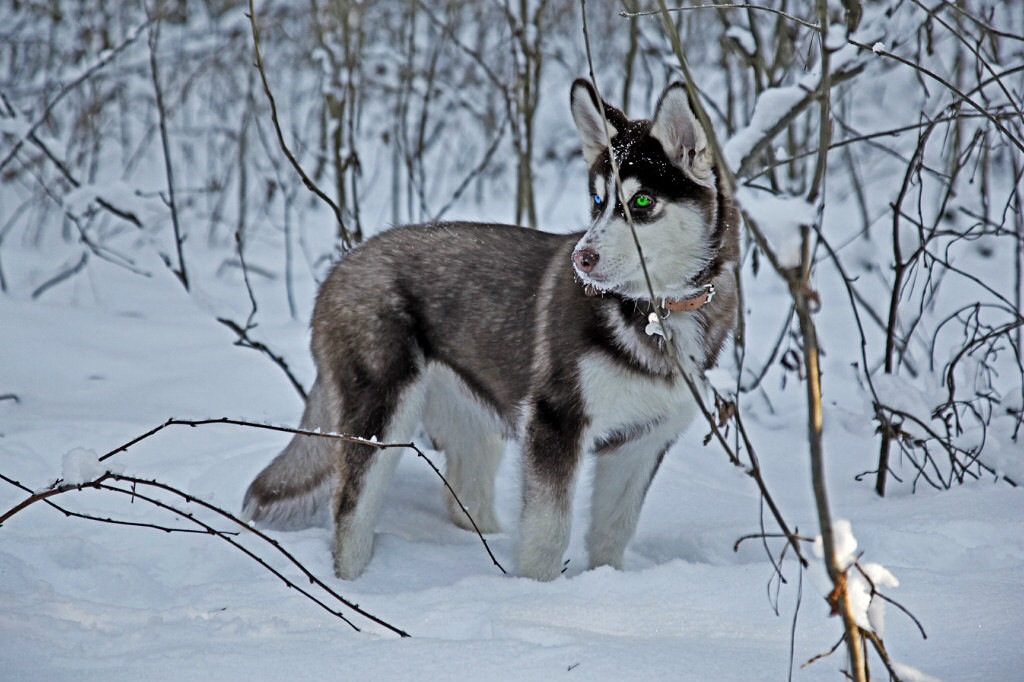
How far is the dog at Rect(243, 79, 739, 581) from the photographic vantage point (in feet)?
10.2

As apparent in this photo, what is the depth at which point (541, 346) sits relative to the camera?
133 inches

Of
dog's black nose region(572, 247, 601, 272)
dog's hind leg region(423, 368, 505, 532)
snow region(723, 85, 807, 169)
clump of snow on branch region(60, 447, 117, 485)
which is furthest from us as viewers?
dog's hind leg region(423, 368, 505, 532)

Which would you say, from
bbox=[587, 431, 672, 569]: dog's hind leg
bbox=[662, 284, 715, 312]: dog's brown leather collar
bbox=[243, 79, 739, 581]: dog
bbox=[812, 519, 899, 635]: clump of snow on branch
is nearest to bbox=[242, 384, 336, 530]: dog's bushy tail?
bbox=[243, 79, 739, 581]: dog

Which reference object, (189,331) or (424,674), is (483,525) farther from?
(189,331)

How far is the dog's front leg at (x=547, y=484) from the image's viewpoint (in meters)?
3.26

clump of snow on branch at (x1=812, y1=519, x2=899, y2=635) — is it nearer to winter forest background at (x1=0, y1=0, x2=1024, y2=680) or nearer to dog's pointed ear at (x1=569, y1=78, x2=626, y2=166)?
winter forest background at (x1=0, y1=0, x2=1024, y2=680)

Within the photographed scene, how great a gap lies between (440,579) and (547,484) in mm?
518

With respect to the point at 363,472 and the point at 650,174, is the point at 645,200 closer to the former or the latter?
the point at 650,174

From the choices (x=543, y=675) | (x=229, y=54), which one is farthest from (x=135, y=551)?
(x=229, y=54)

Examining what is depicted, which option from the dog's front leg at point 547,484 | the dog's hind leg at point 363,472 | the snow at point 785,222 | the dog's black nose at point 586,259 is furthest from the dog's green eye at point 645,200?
the snow at point 785,222

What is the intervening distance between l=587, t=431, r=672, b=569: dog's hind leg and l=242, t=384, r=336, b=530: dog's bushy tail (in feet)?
3.30

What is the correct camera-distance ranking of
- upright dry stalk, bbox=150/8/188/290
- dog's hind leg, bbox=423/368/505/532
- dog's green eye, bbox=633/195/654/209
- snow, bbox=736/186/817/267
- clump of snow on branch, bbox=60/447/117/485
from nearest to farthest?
snow, bbox=736/186/817/267 < clump of snow on branch, bbox=60/447/117/485 < dog's green eye, bbox=633/195/654/209 < dog's hind leg, bbox=423/368/505/532 < upright dry stalk, bbox=150/8/188/290

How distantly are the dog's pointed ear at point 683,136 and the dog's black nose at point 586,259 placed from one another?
437mm

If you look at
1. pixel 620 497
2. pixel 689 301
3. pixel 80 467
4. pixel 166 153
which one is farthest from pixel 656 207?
pixel 166 153
